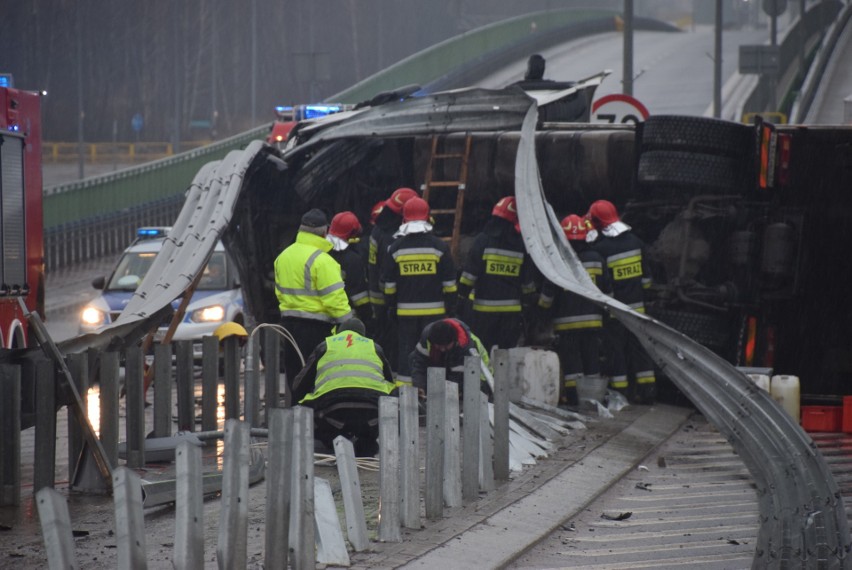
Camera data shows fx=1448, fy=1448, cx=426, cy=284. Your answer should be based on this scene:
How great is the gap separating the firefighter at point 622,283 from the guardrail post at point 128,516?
8609 mm

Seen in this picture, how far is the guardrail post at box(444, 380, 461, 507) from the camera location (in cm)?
850

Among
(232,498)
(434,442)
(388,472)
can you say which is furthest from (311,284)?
(232,498)

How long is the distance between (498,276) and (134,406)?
4602mm

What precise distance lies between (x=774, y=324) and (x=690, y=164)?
66.4 inches

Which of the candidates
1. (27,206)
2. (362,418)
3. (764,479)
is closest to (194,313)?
(27,206)

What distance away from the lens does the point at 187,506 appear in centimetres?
555

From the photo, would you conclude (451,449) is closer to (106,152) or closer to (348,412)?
(348,412)

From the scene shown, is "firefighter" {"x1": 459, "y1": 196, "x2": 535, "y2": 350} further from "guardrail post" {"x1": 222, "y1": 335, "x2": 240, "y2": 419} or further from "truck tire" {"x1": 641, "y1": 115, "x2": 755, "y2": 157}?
"guardrail post" {"x1": 222, "y1": 335, "x2": 240, "y2": 419}

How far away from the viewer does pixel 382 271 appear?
13.3 metres

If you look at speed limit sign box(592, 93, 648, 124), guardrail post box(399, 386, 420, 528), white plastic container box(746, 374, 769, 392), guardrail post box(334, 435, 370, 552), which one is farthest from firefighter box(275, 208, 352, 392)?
speed limit sign box(592, 93, 648, 124)

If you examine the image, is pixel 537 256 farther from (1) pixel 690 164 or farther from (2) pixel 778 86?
(2) pixel 778 86

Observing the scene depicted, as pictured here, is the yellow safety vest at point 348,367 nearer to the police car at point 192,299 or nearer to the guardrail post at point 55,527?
the guardrail post at point 55,527

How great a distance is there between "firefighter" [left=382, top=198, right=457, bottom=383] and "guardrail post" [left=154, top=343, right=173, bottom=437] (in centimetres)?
257

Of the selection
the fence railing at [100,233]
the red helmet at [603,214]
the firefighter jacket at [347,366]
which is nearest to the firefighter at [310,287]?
the firefighter jacket at [347,366]
